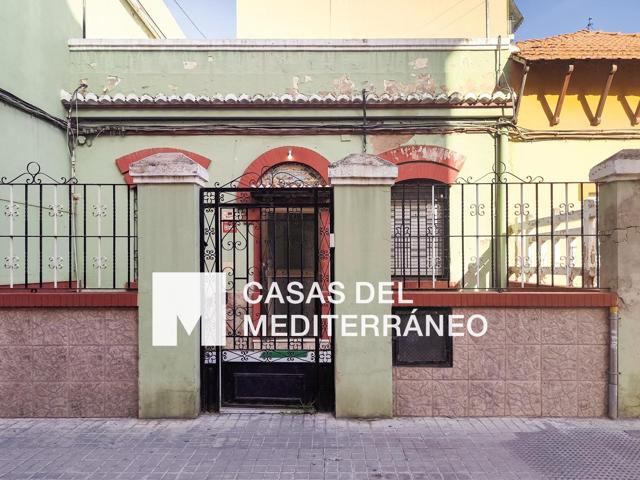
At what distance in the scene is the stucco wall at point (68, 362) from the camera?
17.6 feet

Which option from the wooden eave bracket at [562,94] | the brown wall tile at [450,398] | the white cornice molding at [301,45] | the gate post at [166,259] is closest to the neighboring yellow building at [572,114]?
the wooden eave bracket at [562,94]

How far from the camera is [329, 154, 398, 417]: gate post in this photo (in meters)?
5.34

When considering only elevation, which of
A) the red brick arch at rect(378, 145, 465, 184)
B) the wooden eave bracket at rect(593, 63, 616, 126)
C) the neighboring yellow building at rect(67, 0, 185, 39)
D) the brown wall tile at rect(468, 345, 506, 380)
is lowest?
the brown wall tile at rect(468, 345, 506, 380)

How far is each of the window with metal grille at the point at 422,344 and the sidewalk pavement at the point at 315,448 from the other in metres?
0.65

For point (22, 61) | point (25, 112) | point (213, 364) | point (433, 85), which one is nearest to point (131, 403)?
point (213, 364)

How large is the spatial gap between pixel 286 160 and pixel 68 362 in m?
4.84

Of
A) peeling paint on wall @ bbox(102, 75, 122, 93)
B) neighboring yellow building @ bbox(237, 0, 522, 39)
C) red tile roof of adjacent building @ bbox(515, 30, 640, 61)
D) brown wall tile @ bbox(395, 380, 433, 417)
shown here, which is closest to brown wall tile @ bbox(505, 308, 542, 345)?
brown wall tile @ bbox(395, 380, 433, 417)

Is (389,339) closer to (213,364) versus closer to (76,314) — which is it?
(213,364)

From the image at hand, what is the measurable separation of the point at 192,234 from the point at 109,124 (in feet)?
14.5

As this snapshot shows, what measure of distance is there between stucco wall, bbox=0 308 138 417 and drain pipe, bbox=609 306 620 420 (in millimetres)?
5420

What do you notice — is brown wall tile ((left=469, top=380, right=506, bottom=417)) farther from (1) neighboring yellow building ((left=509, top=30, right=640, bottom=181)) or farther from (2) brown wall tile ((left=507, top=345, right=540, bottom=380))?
(1) neighboring yellow building ((left=509, top=30, right=640, bottom=181))

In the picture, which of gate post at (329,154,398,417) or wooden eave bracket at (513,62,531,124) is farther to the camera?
wooden eave bracket at (513,62,531,124)

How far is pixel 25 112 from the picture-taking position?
24.6 ft

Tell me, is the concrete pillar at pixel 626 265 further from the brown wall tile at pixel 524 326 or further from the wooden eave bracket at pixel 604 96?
the wooden eave bracket at pixel 604 96
